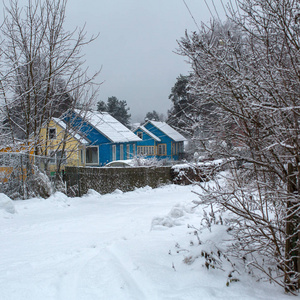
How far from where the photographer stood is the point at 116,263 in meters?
4.13

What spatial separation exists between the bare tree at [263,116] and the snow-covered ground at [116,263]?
0.57 meters

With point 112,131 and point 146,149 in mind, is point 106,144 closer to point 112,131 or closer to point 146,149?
point 112,131

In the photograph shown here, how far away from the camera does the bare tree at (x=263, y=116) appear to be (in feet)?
10.0

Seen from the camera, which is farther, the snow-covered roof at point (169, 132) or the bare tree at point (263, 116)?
the snow-covered roof at point (169, 132)

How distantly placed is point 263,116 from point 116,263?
261 centimetres

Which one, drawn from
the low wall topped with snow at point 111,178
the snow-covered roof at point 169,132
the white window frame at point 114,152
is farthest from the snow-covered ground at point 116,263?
the snow-covered roof at point 169,132

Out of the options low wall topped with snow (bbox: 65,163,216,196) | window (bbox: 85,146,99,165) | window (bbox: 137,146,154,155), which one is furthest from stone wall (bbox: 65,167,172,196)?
window (bbox: 137,146,154,155)

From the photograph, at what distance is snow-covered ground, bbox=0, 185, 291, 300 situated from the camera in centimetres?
335

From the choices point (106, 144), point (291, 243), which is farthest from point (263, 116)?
point (106, 144)

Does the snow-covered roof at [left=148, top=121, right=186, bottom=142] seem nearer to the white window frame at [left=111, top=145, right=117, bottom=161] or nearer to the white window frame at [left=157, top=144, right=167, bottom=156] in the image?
the white window frame at [left=157, top=144, right=167, bottom=156]

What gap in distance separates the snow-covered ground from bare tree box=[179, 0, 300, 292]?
565 mm

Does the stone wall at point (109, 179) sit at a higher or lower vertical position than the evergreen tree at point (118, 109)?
lower

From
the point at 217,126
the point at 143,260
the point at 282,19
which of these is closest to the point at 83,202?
the point at 143,260

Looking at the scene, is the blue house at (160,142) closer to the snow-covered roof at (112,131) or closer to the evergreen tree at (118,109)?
the snow-covered roof at (112,131)
